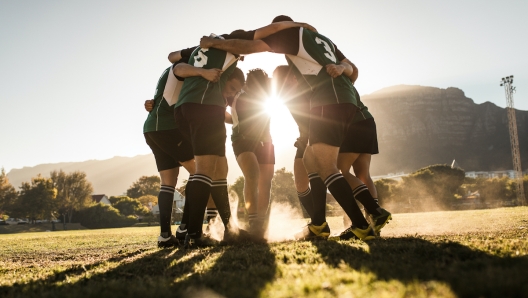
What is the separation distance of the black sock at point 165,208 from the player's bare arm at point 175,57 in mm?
1732

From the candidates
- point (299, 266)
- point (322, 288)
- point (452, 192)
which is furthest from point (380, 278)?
point (452, 192)

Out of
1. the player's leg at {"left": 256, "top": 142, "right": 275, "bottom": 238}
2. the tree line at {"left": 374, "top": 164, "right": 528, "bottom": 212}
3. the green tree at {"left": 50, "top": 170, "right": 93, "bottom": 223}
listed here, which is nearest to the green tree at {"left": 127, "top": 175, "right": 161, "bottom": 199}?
the green tree at {"left": 50, "top": 170, "right": 93, "bottom": 223}

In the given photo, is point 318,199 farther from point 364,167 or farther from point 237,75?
point 237,75

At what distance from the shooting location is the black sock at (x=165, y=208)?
4637 mm

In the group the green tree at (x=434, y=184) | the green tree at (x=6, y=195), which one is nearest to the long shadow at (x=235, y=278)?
the green tree at (x=6, y=195)

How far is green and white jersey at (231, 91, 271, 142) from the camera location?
5.45 meters

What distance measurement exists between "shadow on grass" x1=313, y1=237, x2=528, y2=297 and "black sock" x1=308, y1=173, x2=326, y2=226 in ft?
4.61

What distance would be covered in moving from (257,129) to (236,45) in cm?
151

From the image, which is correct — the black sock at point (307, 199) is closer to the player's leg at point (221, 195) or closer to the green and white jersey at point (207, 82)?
the player's leg at point (221, 195)

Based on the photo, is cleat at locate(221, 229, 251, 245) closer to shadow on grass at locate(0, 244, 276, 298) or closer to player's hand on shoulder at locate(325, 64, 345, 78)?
shadow on grass at locate(0, 244, 276, 298)

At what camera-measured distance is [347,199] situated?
357 cm

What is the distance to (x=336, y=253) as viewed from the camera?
2.57 meters

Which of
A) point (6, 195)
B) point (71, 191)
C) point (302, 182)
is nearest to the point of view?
point (302, 182)

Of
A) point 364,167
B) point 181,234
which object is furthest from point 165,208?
point 364,167
